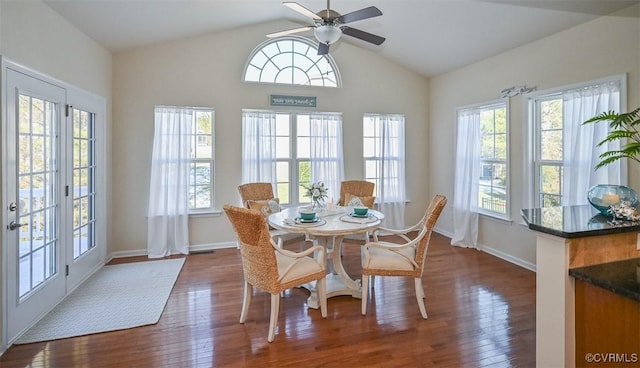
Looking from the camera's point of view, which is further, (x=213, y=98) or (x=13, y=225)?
(x=213, y=98)

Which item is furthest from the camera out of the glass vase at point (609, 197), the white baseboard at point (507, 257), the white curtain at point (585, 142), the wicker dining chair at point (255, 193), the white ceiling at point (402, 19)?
the wicker dining chair at point (255, 193)

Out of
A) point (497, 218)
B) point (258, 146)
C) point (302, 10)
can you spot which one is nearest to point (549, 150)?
point (497, 218)

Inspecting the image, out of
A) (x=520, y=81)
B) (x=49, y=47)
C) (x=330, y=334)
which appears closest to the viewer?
(x=330, y=334)

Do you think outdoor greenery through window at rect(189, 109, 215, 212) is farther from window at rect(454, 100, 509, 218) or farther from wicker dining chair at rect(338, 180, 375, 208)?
window at rect(454, 100, 509, 218)

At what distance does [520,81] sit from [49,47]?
5249mm

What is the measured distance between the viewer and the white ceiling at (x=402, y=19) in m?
3.33

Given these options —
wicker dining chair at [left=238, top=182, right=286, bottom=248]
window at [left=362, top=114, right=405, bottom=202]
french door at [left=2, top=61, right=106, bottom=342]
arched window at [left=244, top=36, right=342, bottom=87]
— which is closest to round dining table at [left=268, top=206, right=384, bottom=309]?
wicker dining chair at [left=238, top=182, right=286, bottom=248]

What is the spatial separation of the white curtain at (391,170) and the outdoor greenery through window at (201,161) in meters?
2.79

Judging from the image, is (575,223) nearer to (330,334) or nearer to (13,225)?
(330,334)

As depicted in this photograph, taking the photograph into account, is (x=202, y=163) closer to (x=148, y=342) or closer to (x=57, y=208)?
(x=57, y=208)

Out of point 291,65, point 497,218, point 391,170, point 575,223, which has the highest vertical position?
point 291,65

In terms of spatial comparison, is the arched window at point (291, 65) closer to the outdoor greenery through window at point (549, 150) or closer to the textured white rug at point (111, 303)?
the outdoor greenery through window at point (549, 150)

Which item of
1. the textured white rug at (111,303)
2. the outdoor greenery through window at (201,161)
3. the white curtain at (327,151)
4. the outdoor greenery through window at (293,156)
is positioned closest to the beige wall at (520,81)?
the white curtain at (327,151)

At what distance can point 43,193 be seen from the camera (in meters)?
2.90
